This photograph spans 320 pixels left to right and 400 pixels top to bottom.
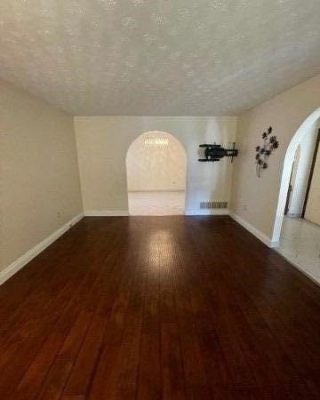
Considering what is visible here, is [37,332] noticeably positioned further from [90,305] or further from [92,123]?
[92,123]

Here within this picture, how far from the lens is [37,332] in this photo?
5.76ft

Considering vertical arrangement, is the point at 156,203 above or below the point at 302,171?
below

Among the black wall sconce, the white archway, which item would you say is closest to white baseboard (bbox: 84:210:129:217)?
the black wall sconce

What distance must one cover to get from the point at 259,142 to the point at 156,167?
4.87 m

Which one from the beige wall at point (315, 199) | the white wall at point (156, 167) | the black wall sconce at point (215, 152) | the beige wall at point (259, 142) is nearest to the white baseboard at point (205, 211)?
the beige wall at point (259, 142)

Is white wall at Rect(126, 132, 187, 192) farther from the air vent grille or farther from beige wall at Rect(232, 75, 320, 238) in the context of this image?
beige wall at Rect(232, 75, 320, 238)

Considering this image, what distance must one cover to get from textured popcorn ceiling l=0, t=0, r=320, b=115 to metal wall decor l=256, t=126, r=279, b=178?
2.23 ft

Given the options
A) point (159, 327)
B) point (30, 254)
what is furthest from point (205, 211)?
point (30, 254)

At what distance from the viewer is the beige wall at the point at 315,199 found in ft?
14.4

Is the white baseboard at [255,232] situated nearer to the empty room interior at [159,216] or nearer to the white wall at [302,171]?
the empty room interior at [159,216]

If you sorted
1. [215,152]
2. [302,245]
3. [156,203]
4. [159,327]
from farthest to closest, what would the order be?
1. [156,203]
2. [215,152]
3. [302,245]
4. [159,327]

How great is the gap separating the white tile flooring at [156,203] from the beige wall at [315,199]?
2.91 m

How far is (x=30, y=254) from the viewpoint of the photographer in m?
2.96

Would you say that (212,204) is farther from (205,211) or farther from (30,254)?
(30,254)
